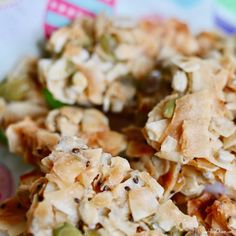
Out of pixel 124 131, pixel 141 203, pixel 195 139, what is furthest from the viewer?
pixel 124 131

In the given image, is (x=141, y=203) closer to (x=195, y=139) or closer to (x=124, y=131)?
(x=195, y=139)

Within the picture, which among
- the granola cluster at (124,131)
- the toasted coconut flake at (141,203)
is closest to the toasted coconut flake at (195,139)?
the granola cluster at (124,131)

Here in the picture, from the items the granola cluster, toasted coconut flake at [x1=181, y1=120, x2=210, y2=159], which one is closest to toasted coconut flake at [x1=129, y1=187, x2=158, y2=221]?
the granola cluster

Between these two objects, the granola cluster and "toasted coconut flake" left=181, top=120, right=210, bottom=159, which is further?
"toasted coconut flake" left=181, top=120, right=210, bottom=159

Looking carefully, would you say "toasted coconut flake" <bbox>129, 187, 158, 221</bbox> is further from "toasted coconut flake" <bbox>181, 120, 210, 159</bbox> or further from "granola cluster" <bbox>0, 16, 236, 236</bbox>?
"toasted coconut flake" <bbox>181, 120, 210, 159</bbox>

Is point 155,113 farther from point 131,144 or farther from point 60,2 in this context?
point 60,2

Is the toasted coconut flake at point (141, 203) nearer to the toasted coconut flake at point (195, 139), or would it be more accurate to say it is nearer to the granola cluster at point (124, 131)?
the granola cluster at point (124, 131)

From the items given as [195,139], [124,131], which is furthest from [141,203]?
[124,131]

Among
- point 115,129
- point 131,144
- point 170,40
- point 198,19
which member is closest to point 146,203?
point 131,144
